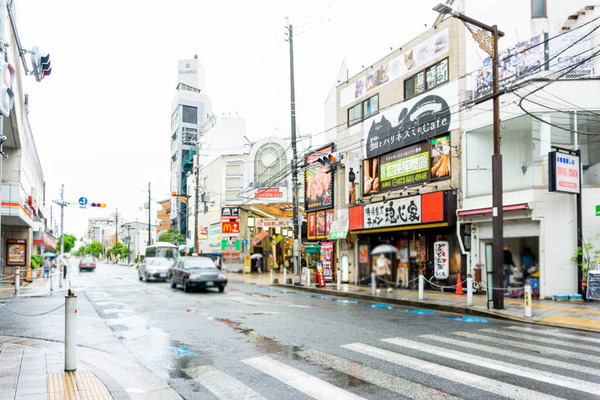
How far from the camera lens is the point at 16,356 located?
7.86m

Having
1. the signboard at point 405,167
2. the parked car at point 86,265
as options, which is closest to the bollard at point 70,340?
the signboard at point 405,167

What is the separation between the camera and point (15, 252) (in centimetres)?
3186

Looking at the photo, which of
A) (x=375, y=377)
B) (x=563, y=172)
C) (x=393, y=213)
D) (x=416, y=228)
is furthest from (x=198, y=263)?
(x=375, y=377)

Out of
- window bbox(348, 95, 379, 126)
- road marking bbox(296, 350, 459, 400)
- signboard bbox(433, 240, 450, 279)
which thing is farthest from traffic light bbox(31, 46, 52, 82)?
window bbox(348, 95, 379, 126)

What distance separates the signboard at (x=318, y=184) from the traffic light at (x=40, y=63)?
1831 centimetres

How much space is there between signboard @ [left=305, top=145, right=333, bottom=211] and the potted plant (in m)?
14.4

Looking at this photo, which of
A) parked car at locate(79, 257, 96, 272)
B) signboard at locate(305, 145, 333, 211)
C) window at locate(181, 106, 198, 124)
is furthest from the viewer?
window at locate(181, 106, 198, 124)

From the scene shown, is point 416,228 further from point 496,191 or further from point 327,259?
point 327,259

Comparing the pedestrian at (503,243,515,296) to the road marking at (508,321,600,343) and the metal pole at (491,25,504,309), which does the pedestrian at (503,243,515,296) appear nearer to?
the metal pole at (491,25,504,309)

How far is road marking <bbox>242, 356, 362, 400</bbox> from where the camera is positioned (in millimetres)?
5887

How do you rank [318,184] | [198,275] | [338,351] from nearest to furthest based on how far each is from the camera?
1. [338,351]
2. [198,275]
3. [318,184]

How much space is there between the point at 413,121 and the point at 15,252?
88.9 ft

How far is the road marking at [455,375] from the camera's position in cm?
582

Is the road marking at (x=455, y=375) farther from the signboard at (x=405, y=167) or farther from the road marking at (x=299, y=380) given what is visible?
the signboard at (x=405, y=167)
